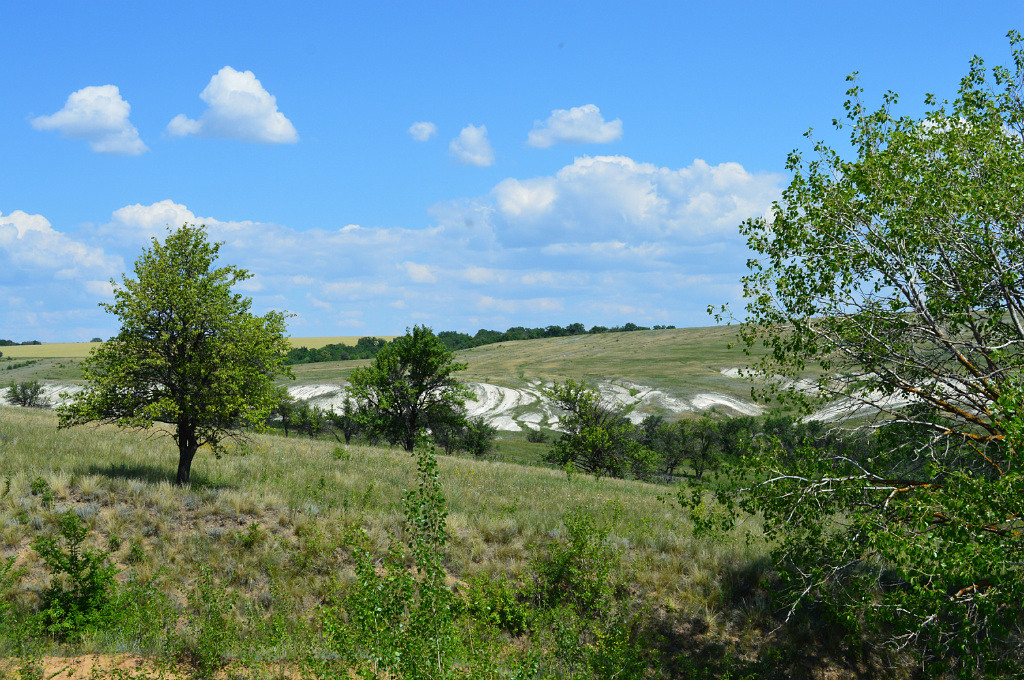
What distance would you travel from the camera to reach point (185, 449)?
1728cm

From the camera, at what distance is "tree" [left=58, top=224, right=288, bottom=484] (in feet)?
52.5

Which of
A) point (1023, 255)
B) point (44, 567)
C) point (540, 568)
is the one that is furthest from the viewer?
point (540, 568)

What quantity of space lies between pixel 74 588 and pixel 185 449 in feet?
17.1

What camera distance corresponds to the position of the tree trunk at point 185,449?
1698 centimetres

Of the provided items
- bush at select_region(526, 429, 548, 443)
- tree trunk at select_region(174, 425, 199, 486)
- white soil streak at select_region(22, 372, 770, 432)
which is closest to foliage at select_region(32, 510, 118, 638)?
tree trunk at select_region(174, 425, 199, 486)

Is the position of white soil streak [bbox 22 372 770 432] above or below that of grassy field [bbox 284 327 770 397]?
below

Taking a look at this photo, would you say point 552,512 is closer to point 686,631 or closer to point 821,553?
point 686,631

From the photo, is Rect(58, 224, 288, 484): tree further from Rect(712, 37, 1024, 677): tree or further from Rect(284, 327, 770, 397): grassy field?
Rect(284, 327, 770, 397): grassy field

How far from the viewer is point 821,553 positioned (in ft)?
38.4

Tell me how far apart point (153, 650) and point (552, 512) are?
11.1 m

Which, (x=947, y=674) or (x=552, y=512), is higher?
(x=552, y=512)

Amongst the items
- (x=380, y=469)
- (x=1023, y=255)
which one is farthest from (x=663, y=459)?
(x=1023, y=255)

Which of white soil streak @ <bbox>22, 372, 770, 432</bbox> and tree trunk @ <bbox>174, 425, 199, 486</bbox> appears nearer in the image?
tree trunk @ <bbox>174, 425, 199, 486</bbox>

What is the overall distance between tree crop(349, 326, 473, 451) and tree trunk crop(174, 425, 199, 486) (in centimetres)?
2380
